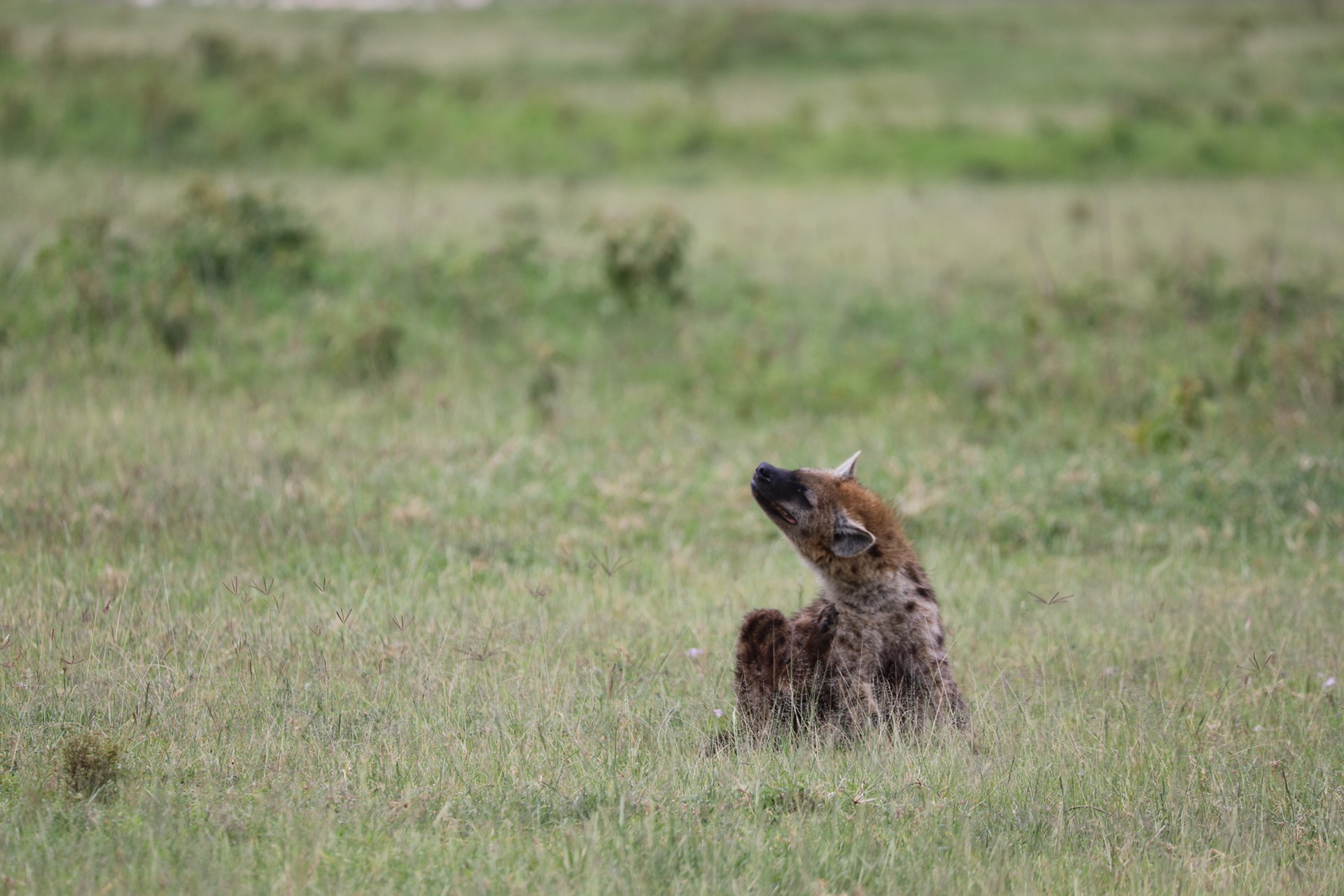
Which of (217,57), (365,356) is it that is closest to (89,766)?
(365,356)

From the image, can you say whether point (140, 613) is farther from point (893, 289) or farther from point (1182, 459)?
point (893, 289)

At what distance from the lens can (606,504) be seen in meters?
8.16

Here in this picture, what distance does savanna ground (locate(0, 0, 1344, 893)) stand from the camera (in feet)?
13.3

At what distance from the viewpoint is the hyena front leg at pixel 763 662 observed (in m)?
4.95

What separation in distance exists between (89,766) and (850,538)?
8.85 ft

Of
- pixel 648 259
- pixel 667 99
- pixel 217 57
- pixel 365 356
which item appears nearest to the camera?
pixel 365 356

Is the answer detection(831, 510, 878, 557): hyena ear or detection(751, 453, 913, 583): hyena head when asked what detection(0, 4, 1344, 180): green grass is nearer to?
detection(751, 453, 913, 583): hyena head

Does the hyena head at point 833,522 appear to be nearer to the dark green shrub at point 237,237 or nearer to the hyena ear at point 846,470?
the hyena ear at point 846,470

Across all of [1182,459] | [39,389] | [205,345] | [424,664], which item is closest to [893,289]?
[1182,459]

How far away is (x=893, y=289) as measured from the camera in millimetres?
14422

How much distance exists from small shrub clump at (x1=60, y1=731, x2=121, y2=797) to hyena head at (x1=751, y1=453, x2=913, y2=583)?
2.46 m

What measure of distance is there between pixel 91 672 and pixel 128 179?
14316 millimetres

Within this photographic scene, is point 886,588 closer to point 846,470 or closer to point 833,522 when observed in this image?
point 833,522

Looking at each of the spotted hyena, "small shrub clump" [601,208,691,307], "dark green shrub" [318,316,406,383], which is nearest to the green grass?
"small shrub clump" [601,208,691,307]
